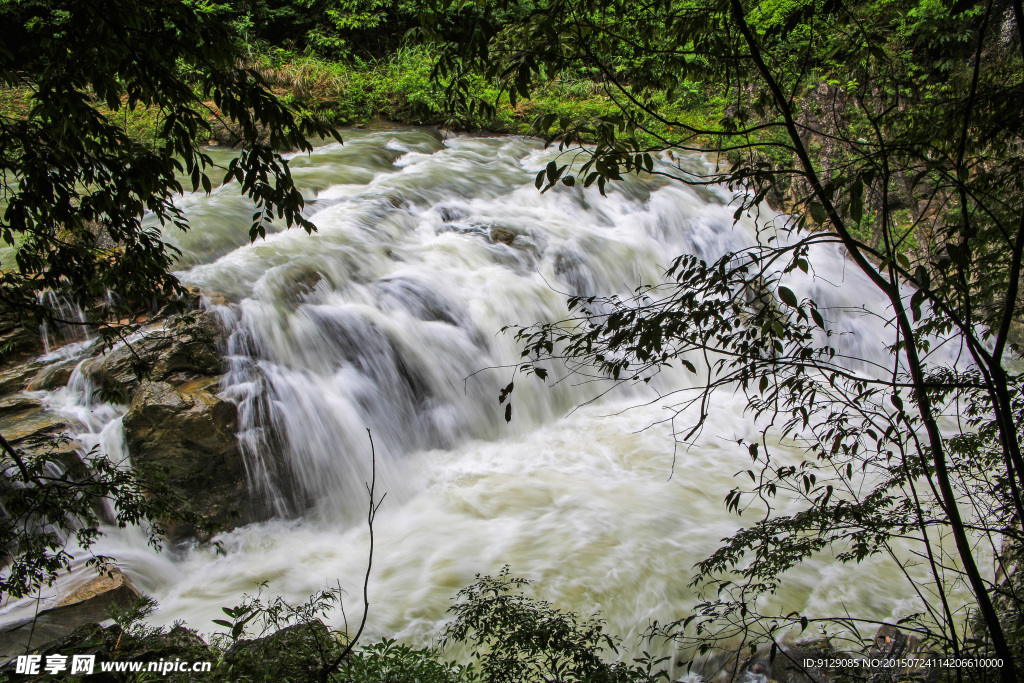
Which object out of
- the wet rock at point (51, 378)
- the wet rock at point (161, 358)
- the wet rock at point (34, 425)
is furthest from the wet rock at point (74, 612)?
the wet rock at point (51, 378)

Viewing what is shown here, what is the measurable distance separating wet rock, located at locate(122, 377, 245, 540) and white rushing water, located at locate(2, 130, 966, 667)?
0.17 metres

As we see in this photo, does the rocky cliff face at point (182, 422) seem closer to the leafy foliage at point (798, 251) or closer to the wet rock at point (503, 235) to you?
the leafy foliage at point (798, 251)

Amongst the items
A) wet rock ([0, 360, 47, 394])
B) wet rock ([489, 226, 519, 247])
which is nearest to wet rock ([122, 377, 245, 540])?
wet rock ([0, 360, 47, 394])

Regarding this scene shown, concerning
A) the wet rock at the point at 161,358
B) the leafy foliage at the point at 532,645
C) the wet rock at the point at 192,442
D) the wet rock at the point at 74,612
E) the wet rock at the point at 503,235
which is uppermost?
the wet rock at the point at 503,235

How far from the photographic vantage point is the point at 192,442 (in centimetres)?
476

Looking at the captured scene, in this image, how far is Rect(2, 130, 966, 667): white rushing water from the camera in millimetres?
4449

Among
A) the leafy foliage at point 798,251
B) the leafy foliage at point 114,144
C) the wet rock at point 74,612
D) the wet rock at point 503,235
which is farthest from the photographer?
the wet rock at point 503,235

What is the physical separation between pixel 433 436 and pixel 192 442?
2278 millimetres

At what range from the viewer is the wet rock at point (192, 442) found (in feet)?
15.3

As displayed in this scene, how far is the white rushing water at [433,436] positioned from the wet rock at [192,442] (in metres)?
0.17

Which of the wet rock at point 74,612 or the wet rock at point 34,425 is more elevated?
the wet rock at point 34,425

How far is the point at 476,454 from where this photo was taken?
6234 millimetres

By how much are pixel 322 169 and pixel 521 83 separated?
8.65 meters

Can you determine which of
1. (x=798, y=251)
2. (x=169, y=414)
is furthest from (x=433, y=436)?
(x=798, y=251)
